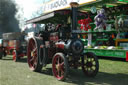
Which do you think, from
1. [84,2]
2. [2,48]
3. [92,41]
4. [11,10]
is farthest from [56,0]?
[11,10]

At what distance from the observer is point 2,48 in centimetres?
1073

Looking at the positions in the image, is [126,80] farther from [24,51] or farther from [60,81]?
[24,51]

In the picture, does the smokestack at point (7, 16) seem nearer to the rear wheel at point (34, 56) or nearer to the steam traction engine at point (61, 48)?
the rear wheel at point (34, 56)

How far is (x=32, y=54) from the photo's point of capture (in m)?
6.24

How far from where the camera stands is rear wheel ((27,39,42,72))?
18.9 ft

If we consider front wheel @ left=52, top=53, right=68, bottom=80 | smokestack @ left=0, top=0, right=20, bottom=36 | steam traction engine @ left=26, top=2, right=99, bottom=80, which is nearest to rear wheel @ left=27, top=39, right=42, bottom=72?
steam traction engine @ left=26, top=2, right=99, bottom=80

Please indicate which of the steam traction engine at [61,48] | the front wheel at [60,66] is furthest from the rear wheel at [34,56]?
the front wheel at [60,66]

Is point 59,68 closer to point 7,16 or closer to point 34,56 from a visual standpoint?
point 34,56

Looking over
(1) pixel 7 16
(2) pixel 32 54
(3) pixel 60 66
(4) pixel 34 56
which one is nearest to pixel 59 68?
(3) pixel 60 66

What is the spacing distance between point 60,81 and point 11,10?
36059 mm

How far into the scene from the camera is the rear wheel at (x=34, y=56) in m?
5.76

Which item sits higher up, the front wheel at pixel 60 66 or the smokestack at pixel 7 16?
the smokestack at pixel 7 16

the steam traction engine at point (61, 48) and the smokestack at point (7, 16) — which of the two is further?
the smokestack at point (7, 16)

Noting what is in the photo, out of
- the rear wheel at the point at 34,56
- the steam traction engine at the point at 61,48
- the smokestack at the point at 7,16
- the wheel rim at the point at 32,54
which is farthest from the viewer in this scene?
the smokestack at the point at 7,16
